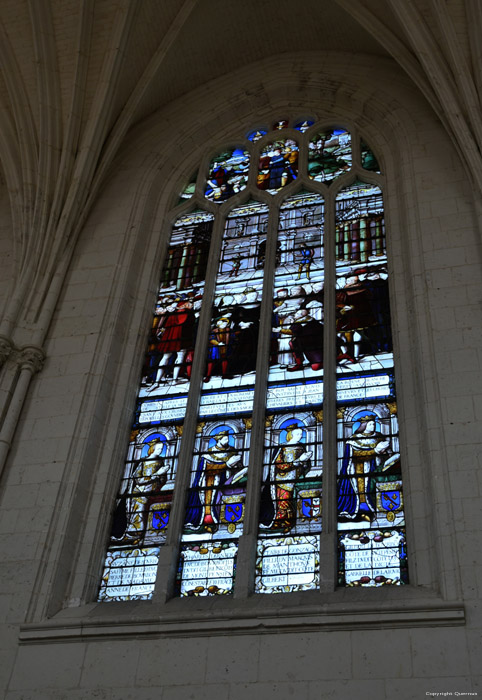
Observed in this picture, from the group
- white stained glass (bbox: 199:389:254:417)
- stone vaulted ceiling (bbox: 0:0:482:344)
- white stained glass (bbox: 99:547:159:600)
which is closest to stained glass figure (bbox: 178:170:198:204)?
stone vaulted ceiling (bbox: 0:0:482:344)

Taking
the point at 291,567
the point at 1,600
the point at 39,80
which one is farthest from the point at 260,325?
the point at 39,80

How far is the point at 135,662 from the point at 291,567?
4.81 feet

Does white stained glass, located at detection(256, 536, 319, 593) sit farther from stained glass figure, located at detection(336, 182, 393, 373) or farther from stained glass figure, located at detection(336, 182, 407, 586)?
stained glass figure, located at detection(336, 182, 393, 373)

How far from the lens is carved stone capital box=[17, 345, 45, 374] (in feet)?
28.3

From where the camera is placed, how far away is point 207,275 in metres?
9.79

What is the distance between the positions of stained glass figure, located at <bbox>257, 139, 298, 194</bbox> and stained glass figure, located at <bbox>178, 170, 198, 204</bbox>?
34.4 inches

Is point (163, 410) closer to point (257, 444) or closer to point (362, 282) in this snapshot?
point (257, 444)

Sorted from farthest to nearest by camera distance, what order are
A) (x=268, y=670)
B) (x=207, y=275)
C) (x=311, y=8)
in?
(x=311, y=8) < (x=207, y=275) < (x=268, y=670)

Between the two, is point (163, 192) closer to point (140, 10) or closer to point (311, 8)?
point (140, 10)

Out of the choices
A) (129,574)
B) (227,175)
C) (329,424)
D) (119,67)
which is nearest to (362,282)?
(329,424)

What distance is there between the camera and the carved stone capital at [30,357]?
340 inches

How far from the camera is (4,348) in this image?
Result: 860 centimetres

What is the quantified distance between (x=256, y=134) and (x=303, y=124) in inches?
25.8

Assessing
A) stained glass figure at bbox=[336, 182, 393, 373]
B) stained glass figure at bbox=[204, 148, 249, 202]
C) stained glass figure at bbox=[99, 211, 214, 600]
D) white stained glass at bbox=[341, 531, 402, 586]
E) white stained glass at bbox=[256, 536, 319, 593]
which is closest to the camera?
white stained glass at bbox=[341, 531, 402, 586]
